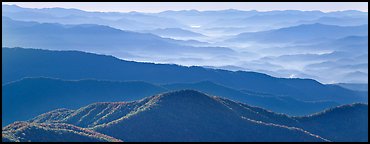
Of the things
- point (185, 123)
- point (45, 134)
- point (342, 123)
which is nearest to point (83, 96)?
point (342, 123)

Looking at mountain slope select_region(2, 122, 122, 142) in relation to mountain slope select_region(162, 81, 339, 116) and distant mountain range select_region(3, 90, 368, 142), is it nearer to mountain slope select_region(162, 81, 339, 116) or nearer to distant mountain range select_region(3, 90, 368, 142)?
distant mountain range select_region(3, 90, 368, 142)

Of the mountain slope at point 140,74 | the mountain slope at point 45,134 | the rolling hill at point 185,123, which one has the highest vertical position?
the mountain slope at point 140,74

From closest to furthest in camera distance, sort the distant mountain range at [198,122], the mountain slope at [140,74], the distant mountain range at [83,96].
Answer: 1. the distant mountain range at [198,122]
2. the distant mountain range at [83,96]
3. the mountain slope at [140,74]

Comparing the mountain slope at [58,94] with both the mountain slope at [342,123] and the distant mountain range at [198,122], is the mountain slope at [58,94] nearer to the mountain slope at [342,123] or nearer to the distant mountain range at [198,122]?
the distant mountain range at [198,122]

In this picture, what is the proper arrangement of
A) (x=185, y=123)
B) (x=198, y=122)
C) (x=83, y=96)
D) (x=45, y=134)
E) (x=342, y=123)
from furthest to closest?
(x=83, y=96) < (x=342, y=123) < (x=198, y=122) < (x=185, y=123) < (x=45, y=134)

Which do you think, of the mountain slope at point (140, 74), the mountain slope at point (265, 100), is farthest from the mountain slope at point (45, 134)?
the mountain slope at point (140, 74)

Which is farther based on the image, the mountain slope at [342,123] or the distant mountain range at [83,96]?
the distant mountain range at [83,96]

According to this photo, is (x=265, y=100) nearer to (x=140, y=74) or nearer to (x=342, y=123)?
(x=140, y=74)

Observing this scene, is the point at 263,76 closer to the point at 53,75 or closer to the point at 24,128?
the point at 53,75
